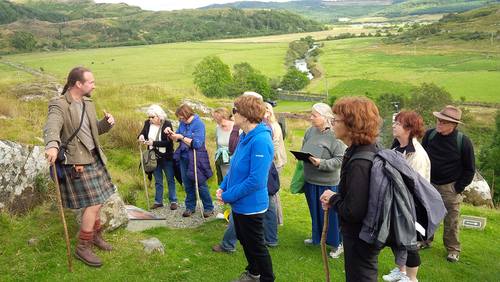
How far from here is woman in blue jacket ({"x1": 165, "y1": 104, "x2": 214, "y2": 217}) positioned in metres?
7.80

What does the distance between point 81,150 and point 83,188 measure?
1.62ft

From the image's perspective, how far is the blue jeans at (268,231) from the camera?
6617mm

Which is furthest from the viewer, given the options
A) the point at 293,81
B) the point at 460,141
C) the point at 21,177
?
the point at 293,81

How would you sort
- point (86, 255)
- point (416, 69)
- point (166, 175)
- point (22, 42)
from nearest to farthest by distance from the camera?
1. point (86, 255)
2. point (166, 175)
3. point (416, 69)
4. point (22, 42)

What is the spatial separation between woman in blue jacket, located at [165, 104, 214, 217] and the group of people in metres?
0.02

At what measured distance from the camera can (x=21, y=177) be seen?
720cm

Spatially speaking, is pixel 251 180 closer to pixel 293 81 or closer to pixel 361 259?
pixel 361 259

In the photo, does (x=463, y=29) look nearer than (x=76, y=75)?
No

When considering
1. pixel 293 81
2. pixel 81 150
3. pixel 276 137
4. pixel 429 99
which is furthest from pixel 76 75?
pixel 293 81

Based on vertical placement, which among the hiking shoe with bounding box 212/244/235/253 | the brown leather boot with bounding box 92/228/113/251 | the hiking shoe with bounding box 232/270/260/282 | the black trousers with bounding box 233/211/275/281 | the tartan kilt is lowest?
the hiking shoe with bounding box 212/244/235/253

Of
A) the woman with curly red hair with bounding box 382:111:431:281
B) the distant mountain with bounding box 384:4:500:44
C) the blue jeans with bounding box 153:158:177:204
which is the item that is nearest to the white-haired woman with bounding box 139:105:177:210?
the blue jeans with bounding box 153:158:177:204

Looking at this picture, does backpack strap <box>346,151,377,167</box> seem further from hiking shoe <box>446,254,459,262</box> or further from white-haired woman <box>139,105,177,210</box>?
white-haired woman <box>139,105,177,210</box>

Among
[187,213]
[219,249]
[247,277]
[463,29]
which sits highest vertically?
[247,277]

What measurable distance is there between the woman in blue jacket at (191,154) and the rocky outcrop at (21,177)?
2294 millimetres
